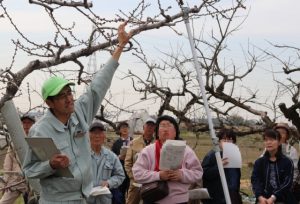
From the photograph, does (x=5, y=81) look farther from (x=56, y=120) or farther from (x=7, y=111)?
(x=56, y=120)

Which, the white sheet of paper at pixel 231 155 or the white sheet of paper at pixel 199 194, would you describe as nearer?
the white sheet of paper at pixel 199 194

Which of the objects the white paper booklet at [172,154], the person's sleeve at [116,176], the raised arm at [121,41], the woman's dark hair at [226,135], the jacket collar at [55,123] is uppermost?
the raised arm at [121,41]

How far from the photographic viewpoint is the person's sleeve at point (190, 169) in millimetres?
4848

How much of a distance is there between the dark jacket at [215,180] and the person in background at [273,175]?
1.24ft

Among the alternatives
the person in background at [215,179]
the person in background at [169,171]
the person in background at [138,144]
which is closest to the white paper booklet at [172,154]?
the person in background at [169,171]

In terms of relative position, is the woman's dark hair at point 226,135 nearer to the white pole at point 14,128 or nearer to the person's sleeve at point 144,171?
the person's sleeve at point 144,171

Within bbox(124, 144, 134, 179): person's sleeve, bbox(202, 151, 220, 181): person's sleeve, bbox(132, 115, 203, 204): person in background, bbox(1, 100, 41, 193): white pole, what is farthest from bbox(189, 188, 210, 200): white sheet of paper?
bbox(1, 100, 41, 193): white pole

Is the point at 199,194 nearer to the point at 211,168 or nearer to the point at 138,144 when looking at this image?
the point at 211,168

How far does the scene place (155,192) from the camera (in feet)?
15.6

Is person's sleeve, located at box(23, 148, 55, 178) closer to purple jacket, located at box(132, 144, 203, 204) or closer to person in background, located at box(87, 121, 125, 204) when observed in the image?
purple jacket, located at box(132, 144, 203, 204)

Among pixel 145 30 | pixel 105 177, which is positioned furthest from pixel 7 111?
pixel 105 177

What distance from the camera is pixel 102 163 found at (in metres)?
5.98

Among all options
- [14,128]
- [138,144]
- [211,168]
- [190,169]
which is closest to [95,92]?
[14,128]

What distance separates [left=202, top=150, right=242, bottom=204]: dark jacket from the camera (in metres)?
5.98
